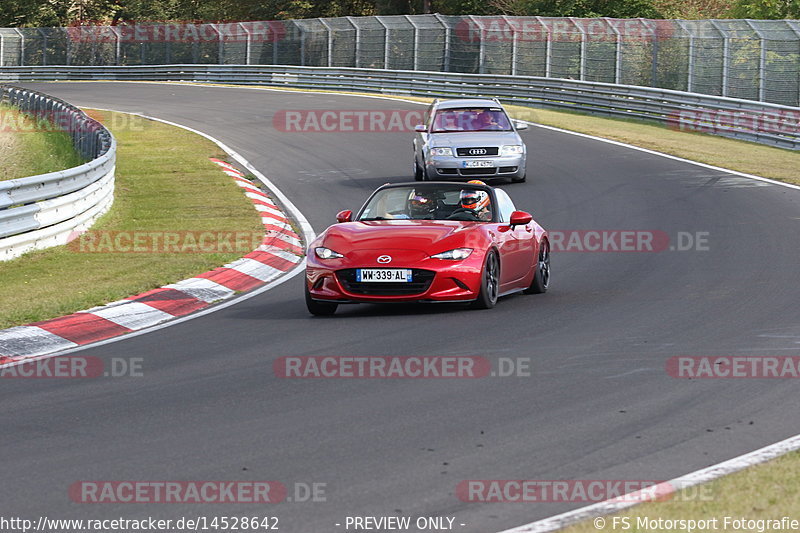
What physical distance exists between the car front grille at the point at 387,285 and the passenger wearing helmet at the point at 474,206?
4.62ft

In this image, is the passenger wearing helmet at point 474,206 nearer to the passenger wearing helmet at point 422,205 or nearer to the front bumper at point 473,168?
the passenger wearing helmet at point 422,205

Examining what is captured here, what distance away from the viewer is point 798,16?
188ft

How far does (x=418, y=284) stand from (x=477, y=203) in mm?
1724

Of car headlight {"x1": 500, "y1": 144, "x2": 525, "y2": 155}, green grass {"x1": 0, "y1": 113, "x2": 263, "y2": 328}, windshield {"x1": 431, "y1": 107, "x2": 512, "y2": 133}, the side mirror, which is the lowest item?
green grass {"x1": 0, "y1": 113, "x2": 263, "y2": 328}

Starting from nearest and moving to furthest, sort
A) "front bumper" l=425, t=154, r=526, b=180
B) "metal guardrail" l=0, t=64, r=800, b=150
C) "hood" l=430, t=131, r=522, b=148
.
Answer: "front bumper" l=425, t=154, r=526, b=180 → "hood" l=430, t=131, r=522, b=148 → "metal guardrail" l=0, t=64, r=800, b=150

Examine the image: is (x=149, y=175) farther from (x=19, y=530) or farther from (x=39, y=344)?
(x=19, y=530)

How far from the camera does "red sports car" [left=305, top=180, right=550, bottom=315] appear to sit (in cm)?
1154

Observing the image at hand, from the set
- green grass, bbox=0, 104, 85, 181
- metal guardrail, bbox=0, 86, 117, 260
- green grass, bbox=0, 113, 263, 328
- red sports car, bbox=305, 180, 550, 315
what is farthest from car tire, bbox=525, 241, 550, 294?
green grass, bbox=0, 104, 85, 181

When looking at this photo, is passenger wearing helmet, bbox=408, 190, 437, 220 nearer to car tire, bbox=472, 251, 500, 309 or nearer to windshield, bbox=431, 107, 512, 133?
car tire, bbox=472, 251, 500, 309

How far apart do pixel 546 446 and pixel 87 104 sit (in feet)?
122

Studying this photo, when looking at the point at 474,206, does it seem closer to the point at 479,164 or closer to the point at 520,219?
the point at 520,219

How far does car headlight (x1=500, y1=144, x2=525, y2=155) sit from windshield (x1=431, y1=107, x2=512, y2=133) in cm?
63

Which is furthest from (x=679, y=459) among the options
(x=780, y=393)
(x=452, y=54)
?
(x=452, y=54)

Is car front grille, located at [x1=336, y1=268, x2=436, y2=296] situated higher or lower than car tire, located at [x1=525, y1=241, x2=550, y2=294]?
higher
